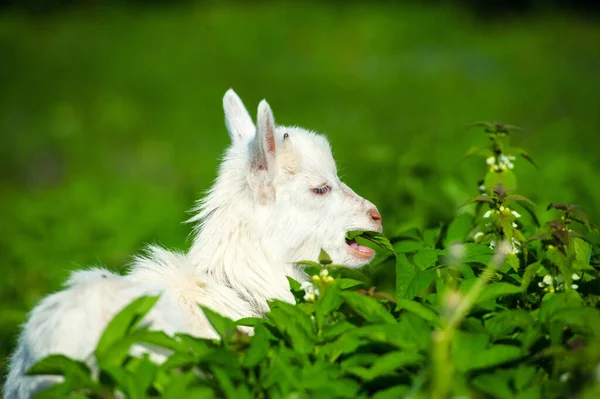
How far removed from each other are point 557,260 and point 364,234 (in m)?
1.29

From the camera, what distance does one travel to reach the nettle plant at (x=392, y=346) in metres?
2.83

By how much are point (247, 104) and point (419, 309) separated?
1436cm

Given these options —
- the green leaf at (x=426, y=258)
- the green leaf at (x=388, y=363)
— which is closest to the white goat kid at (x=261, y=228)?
the green leaf at (x=426, y=258)

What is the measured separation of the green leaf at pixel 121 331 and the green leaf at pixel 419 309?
99 cm

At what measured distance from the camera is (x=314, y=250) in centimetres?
443

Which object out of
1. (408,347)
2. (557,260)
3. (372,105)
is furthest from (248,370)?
(372,105)

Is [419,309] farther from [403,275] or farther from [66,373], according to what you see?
[66,373]

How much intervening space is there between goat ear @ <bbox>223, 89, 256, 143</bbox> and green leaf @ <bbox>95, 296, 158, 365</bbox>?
6.80 ft

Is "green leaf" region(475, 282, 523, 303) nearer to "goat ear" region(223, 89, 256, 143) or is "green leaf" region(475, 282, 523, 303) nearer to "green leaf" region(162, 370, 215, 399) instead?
"green leaf" region(162, 370, 215, 399)

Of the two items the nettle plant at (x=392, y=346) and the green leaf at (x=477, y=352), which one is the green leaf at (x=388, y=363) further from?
the green leaf at (x=477, y=352)

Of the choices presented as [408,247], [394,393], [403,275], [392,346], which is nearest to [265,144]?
[408,247]

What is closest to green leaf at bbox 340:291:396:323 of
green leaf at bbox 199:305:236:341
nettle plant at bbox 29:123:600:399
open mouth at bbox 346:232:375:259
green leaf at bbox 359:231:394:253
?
nettle plant at bbox 29:123:600:399

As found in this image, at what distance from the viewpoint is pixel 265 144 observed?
433 cm

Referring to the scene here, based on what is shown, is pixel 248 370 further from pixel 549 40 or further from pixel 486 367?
pixel 549 40
